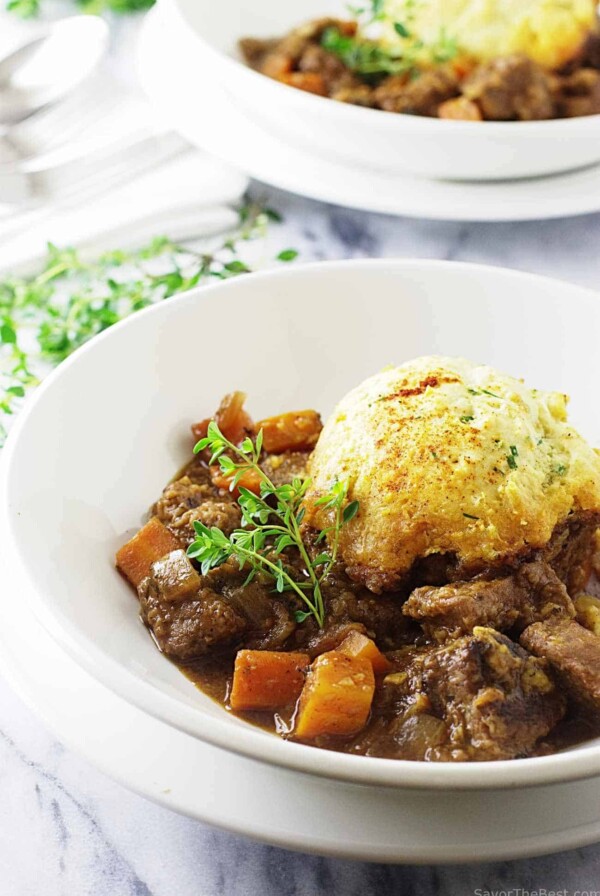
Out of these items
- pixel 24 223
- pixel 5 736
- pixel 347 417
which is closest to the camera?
pixel 5 736

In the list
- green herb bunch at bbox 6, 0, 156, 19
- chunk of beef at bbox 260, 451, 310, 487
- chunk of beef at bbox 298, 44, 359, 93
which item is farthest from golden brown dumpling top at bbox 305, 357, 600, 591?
green herb bunch at bbox 6, 0, 156, 19

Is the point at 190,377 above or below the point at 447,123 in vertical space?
below

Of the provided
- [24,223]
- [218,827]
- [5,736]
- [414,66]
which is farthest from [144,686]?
[414,66]

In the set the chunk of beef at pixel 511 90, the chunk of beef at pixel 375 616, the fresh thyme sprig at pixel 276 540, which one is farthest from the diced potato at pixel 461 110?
the chunk of beef at pixel 375 616

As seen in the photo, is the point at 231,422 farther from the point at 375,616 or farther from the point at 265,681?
the point at 265,681

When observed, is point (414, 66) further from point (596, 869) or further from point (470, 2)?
point (596, 869)

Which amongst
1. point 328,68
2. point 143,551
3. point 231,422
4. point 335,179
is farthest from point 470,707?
point 328,68
